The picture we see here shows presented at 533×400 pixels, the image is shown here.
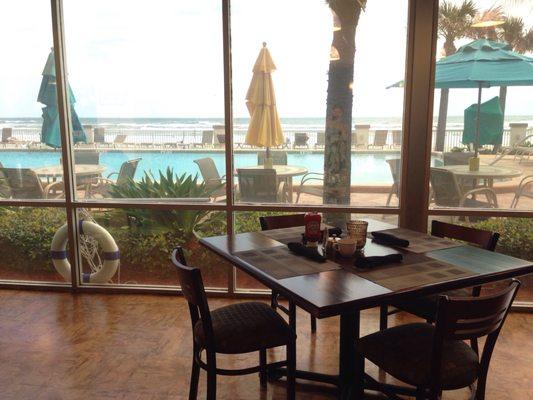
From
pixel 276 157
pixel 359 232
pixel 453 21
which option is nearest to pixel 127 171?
pixel 276 157

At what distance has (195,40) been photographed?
3467mm

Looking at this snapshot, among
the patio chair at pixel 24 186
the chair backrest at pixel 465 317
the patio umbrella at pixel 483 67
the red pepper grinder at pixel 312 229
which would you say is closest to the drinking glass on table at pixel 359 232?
the red pepper grinder at pixel 312 229

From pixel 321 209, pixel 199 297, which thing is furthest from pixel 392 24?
pixel 199 297

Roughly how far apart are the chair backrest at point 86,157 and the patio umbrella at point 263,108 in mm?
1189

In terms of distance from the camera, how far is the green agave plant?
367cm

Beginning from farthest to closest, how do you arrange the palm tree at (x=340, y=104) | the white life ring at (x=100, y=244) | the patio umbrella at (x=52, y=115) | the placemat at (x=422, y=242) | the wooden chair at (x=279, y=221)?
1. the white life ring at (x=100, y=244)
2. the patio umbrella at (x=52, y=115)
3. the palm tree at (x=340, y=104)
4. the wooden chair at (x=279, y=221)
5. the placemat at (x=422, y=242)

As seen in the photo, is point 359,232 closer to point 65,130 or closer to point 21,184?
point 65,130

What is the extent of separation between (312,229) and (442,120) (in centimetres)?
154

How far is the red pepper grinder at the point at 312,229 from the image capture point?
7.61 feet

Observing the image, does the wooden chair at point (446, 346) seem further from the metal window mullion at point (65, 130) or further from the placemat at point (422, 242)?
the metal window mullion at point (65, 130)

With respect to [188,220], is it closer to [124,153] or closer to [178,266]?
[124,153]

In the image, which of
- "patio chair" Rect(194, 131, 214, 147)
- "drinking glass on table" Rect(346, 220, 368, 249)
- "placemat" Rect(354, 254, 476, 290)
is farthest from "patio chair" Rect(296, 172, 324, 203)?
"placemat" Rect(354, 254, 476, 290)

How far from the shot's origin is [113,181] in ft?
12.3

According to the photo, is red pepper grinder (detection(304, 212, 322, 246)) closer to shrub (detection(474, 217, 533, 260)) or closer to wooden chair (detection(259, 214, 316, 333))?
wooden chair (detection(259, 214, 316, 333))
